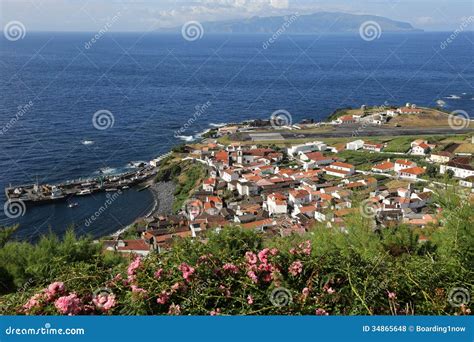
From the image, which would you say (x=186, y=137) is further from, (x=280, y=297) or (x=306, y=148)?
(x=280, y=297)

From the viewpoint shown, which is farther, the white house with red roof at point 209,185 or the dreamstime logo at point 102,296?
the white house with red roof at point 209,185

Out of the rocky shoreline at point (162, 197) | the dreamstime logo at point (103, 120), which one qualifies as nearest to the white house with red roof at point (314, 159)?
the rocky shoreline at point (162, 197)

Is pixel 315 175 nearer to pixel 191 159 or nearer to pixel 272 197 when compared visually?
pixel 272 197

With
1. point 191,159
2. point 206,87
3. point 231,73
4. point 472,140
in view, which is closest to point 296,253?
point 191,159

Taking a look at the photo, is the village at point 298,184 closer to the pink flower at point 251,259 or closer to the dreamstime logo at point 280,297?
the pink flower at point 251,259

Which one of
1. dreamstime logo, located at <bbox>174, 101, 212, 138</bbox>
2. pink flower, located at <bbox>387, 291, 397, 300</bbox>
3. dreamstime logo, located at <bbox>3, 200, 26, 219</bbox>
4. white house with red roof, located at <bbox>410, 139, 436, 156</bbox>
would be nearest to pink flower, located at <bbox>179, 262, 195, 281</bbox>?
pink flower, located at <bbox>387, 291, 397, 300</bbox>

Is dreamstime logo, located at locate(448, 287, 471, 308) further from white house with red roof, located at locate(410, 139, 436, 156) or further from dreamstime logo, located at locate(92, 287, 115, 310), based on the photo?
white house with red roof, located at locate(410, 139, 436, 156)
